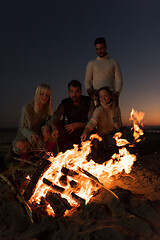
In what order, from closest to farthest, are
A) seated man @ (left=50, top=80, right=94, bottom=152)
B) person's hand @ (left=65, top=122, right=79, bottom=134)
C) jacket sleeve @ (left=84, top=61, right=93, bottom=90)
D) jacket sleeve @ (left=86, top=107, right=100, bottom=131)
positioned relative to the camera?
jacket sleeve @ (left=86, top=107, right=100, bottom=131)
person's hand @ (left=65, top=122, right=79, bottom=134)
seated man @ (left=50, top=80, right=94, bottom=152)
jacket sleeve @ (left=84, top=61, right=93, bottom=90)

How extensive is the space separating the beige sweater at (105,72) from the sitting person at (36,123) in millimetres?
1575

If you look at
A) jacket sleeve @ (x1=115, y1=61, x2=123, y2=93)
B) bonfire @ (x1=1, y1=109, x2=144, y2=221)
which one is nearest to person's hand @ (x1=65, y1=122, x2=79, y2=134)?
bonfire @ (x1=1, y1=109, x2=144, y2=221)

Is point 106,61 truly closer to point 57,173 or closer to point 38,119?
point 38,119

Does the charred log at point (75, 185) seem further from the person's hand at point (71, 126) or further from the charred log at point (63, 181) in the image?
the person's hand at point (71, 126)

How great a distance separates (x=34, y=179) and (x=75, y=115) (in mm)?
2509

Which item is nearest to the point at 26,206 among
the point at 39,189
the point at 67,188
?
the point at 39,189

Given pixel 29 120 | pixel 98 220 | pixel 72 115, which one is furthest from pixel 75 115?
pixel 98 220

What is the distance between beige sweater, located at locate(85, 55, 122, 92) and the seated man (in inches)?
29.1

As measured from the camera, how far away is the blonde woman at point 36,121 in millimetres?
4680

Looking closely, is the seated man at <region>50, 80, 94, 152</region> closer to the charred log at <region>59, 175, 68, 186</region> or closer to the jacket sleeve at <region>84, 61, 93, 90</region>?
the jacket sleeve at <region>84, 61, 93, 90</region>

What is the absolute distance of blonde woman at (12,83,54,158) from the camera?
4.68 m

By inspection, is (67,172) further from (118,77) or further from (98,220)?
(118,77)

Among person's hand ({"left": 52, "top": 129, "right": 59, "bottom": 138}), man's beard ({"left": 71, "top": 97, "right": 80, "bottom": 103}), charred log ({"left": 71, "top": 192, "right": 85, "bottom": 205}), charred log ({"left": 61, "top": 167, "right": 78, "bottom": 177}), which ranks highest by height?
man's beard ({"left": 71, "top": 97, "right": 80, "bottom": 103})

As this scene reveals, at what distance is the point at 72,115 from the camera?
5391 millimetres
